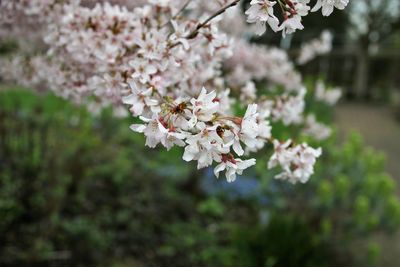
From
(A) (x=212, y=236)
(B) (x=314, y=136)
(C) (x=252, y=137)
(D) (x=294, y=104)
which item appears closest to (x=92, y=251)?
(A) (x=212, y=236)

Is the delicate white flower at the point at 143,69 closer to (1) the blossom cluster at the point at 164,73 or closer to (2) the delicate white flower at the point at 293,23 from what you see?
(1) the blossom cluster at the point at 164,73

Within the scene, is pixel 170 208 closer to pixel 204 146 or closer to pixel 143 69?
pixel 143 69

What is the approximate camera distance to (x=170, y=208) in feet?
16.1

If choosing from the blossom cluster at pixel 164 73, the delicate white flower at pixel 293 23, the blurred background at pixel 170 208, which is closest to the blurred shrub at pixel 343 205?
the blurred background at pixel 170 208

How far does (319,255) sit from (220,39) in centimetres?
215

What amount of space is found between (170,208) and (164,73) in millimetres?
3216

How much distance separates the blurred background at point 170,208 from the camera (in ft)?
11.8

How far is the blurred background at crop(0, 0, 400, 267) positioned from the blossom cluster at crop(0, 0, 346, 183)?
1183mm

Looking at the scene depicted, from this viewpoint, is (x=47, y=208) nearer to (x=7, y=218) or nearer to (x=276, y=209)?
(x=7, y=218)

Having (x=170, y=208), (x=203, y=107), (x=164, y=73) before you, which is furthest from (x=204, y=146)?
(x=170, y=208)

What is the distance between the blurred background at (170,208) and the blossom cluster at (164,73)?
118 centimetres

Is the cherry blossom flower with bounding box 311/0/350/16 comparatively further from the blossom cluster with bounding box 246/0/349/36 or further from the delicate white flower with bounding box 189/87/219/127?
the delicate white flower with bounding box 189/87/219/127

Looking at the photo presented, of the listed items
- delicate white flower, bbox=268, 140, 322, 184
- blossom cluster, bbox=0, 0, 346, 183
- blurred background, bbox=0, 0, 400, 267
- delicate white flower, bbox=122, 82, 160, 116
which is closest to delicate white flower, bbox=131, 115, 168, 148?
blossom cluster, bbox=0, 0, 346, 183

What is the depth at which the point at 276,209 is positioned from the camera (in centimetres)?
437
